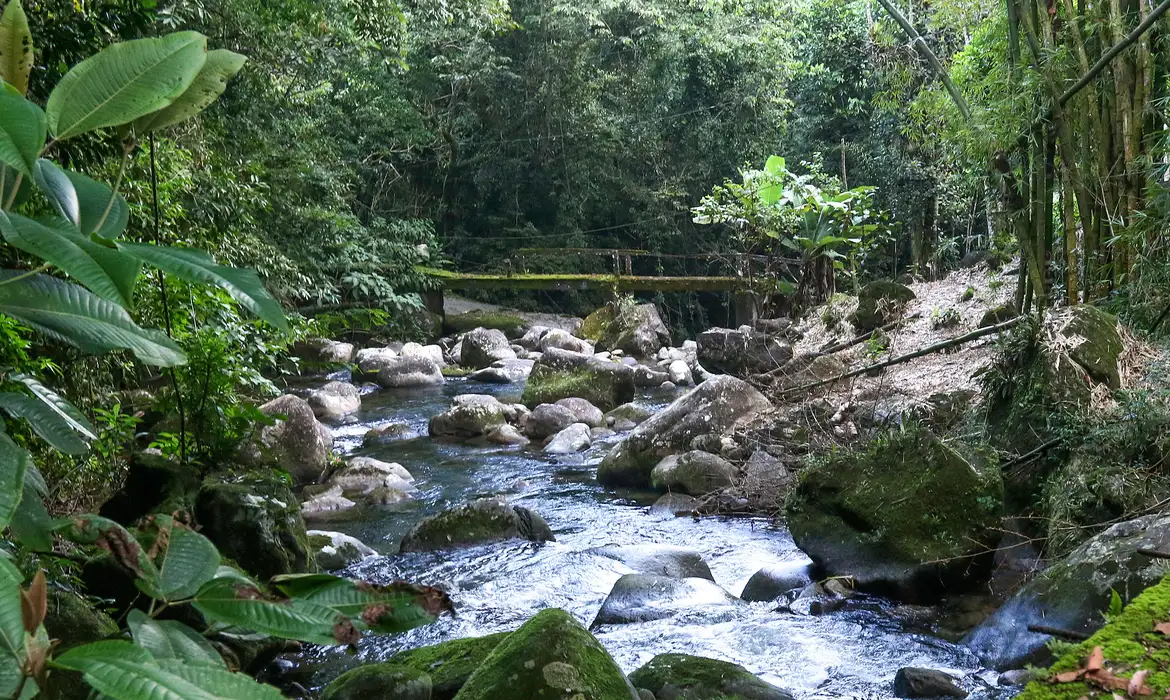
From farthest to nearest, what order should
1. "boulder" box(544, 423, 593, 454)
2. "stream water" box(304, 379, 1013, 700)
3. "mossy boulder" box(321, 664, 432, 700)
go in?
"boulder" box(544, 423, 593, 454)
"stream water" box(304, 379, 1013, 700)
"mossy boulder" box(321, 664, 432, 700)

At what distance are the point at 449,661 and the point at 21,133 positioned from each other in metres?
2.60

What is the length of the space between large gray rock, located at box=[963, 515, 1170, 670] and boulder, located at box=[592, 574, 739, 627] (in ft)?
3.98

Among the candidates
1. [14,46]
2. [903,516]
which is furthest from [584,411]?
[14,46]

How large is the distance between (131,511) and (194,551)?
3292 millimetres

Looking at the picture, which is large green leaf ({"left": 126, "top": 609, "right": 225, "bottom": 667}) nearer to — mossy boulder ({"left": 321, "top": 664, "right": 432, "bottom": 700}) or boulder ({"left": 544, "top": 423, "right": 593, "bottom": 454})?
mossy boulder ({"left": 321, "top": 664, "right": 432, "bottom": 700})

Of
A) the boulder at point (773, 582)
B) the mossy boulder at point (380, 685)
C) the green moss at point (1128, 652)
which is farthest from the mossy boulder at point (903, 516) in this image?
the green moss at point (1128, 652)

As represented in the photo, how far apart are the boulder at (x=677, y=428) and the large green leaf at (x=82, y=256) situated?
6.26 meters

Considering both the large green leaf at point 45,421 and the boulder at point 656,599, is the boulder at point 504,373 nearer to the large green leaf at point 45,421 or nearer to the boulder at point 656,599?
the boulder at point 656,599

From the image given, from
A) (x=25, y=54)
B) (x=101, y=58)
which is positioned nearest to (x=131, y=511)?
(x=25, y=54)

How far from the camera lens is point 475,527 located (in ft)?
18.1

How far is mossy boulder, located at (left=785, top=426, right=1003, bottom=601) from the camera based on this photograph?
13.6 ft

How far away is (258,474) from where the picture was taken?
14.7 ft

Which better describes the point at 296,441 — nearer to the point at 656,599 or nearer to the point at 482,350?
the point at 656,599

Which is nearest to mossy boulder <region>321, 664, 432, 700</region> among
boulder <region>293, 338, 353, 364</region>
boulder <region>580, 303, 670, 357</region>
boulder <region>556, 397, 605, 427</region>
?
boulder <region>556, 397, 605, 427</region>
